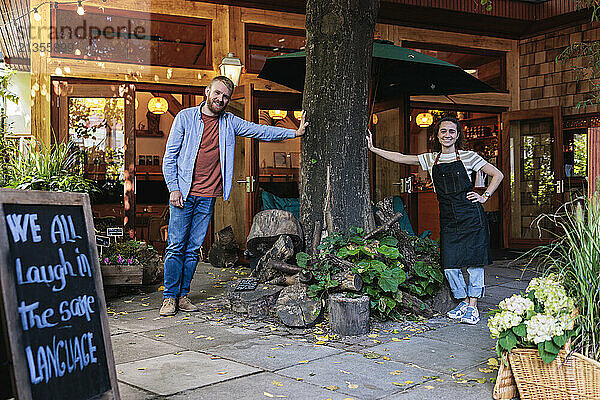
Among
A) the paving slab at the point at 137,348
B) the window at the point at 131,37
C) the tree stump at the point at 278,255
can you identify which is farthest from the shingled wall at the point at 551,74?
the paving slab at the point at 137,348

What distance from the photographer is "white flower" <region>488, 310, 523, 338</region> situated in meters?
2.87

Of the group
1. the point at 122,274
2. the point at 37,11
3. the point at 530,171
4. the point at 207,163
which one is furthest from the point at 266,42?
the point at 530,171

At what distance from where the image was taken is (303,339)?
4.07 m

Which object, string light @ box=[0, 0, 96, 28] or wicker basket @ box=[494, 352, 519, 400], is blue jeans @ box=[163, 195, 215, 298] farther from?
string light @ box=[0, 0, 96, 28]

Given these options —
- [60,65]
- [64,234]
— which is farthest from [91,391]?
[60,65]

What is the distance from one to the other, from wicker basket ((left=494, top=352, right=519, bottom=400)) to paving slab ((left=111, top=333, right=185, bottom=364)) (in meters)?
1.87

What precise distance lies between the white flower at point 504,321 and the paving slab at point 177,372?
1244mm

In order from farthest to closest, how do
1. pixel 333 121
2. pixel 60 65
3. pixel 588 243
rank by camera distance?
pixel 60 65, pixel 333 121, pixel 588 243

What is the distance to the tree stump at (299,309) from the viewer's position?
434cm

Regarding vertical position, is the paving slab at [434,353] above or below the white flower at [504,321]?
below

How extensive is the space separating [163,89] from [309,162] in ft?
12.4

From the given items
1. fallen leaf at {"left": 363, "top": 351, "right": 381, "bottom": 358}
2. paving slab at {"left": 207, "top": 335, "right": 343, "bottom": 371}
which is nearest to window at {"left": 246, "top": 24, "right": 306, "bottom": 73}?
paving slab at {"left": 207, "top": 335, "right": 343, "bottom": 371}

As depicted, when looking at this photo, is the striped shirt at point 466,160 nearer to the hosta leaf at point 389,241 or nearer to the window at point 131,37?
the hosta leaf at point 389,241

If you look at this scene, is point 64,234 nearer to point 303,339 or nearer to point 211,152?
point 303,339
